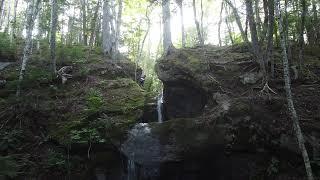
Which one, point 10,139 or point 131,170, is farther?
point 131,170

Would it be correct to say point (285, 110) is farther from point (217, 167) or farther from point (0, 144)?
point (0, 144)

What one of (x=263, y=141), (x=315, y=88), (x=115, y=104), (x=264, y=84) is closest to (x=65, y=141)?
(x=115, y=104)

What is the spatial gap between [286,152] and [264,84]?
244 centimetres

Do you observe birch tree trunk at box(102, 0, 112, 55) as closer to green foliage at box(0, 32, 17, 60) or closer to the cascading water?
green foliage at box(0, 32, 17, 60)

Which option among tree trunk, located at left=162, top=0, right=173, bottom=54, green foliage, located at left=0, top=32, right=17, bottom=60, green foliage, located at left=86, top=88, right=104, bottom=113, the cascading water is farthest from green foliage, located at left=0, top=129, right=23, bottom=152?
tree trunk, located at left=162, top=0, right=173, bottom=54

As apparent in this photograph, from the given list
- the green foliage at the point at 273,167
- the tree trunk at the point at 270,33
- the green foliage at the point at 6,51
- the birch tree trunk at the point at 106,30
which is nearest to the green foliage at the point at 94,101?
the green foliage at the point at 273,167

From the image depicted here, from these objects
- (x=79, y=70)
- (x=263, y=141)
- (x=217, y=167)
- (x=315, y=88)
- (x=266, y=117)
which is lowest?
(x=217, y=167)

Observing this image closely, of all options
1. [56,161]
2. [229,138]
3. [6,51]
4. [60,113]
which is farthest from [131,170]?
[6,51]

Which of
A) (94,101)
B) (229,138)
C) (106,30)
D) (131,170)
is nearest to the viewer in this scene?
(229,138)

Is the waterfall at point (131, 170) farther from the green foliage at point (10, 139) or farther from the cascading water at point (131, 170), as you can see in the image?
the green foliage at point (10, 139)

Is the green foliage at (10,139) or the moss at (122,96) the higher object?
the moss at (122,96)

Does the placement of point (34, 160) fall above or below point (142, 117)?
below

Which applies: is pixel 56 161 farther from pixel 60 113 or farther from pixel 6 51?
pixel 6 51

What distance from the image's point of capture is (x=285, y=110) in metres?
9.20
